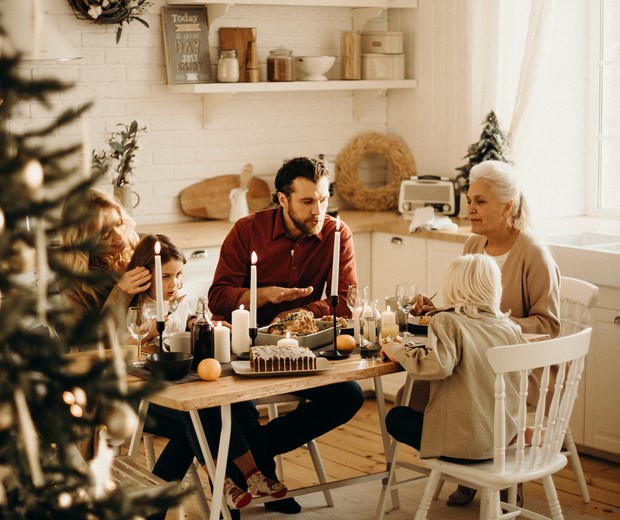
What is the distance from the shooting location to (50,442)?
1.09m

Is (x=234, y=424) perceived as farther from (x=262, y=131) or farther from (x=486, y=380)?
(x=262, y=131)

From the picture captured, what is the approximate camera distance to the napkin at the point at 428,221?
4676 millimetres

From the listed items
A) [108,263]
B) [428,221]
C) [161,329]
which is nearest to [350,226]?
[428,221]

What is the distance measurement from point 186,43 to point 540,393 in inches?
112

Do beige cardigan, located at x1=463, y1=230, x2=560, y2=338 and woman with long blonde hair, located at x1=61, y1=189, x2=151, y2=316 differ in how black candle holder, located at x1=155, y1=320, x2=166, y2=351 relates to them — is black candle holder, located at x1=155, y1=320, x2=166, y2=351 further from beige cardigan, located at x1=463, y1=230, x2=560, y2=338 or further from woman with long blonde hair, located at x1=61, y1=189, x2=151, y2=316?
beige cardigan, located at x1=463, y1=230, x2=560, y2=338

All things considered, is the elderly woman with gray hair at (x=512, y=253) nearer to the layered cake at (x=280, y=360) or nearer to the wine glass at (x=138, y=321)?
the layered cake at (x=280, y=360)

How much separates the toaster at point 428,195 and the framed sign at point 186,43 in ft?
3.85

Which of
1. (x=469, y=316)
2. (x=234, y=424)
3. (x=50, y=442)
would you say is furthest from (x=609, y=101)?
(x=50, y=442)

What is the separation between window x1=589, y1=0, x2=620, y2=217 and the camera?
4.82 metres

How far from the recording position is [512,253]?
3.48 metres

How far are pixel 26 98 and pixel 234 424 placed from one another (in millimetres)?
2197

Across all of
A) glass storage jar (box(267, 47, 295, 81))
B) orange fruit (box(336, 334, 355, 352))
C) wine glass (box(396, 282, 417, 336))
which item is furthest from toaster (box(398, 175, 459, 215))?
orange fruit (box(336, 334, 355, 352))

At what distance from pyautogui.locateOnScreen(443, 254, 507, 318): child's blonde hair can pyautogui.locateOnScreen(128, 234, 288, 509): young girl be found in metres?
0.80

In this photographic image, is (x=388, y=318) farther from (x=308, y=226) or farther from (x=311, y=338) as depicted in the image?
(x=308, y=226)
